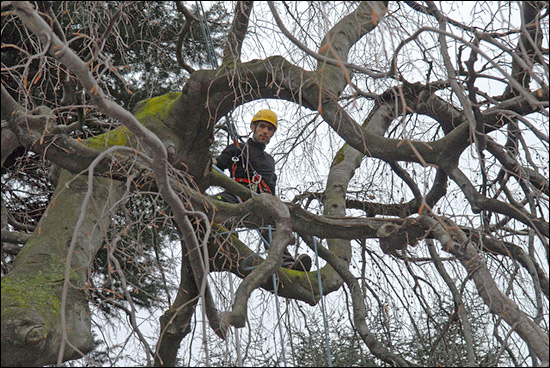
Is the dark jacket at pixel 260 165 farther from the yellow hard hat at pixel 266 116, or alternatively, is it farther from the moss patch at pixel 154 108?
the moss patch at pixel 154 108

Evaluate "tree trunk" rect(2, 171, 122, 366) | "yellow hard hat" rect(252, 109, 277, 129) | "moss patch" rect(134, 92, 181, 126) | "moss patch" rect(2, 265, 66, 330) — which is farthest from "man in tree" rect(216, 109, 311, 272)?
"moss patch" rect(2, 265, 66, 330)

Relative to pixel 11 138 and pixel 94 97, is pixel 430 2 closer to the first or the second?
pixel 94 97

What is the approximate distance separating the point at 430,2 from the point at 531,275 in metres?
1.59

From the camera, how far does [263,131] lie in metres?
5.30

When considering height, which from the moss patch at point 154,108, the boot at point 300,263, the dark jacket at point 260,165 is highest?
the dark jacket at point 260,165

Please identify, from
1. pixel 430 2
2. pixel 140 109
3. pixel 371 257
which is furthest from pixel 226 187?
pixel 430 2

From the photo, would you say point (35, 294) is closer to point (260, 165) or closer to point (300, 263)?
point (300, 263)

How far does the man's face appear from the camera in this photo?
5233mm

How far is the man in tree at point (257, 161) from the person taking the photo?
16.1 ft

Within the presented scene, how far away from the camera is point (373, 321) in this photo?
189 inches

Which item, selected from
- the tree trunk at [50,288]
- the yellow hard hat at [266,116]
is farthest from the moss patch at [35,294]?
the yellow hard hat at [266,116]

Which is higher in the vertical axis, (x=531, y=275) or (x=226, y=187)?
(x=226, y=187)

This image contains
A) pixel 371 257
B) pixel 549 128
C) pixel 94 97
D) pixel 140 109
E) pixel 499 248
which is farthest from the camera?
pixel 371 257

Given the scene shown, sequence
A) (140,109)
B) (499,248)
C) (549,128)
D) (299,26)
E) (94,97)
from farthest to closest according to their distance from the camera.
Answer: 1. (140,109)
2. (299,26)
3. (499,248)
4. (549,128)
5. (94,97)
